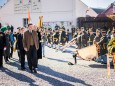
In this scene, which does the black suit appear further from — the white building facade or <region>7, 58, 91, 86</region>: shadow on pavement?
the white building facade

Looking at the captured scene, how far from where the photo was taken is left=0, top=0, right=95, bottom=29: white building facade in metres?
43.1

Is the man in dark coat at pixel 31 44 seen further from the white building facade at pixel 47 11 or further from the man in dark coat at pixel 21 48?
the white building facade at pixel 47 11

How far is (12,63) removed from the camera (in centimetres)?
1448

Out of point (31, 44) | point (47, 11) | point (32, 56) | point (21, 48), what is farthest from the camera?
point (47, 11)

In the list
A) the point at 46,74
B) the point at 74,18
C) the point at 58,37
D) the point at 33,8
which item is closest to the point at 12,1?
the point at 33,8

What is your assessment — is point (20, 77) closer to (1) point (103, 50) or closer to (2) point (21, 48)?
(2) point (21, 48)

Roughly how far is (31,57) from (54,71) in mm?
1087

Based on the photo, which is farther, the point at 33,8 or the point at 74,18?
the point at 33,8

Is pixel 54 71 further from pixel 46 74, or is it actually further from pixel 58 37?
pixel 58 37

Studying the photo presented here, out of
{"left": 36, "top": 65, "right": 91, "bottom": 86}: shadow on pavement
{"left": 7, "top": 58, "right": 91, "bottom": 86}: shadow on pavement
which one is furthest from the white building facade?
{"left": 7, "top": 58, "right": 91, "bottom": 86}: shadow on pavement

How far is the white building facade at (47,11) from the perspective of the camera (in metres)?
43.1

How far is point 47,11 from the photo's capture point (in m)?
45.0

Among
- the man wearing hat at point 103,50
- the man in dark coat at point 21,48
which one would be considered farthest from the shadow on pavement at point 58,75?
the man wearing hat at point 103,50

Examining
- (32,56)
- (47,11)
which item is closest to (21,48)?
(32,56)
